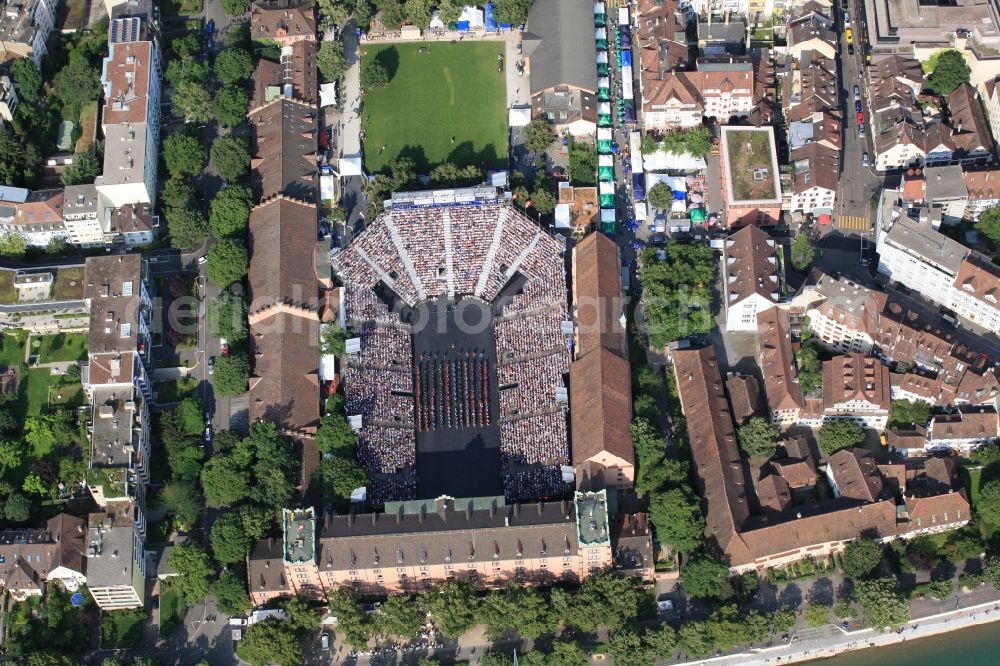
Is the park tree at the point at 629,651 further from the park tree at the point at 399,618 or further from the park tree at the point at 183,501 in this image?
the park tree at the point at 183,501

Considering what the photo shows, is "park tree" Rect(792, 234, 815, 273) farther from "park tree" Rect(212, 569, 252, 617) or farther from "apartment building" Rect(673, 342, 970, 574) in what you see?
"park tree" Rect(212, 569, 252, 617)

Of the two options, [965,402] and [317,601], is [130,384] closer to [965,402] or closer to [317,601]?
[317,601]

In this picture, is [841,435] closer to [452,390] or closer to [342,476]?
[452,390]

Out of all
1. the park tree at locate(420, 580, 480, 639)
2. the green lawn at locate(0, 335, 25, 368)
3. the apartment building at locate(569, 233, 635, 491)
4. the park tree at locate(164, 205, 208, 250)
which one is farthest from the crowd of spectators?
the green lawn at locate(0, 335, 25, 368)

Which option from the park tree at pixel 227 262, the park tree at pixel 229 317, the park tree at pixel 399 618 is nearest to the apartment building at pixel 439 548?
the park tree at pixel 399 618

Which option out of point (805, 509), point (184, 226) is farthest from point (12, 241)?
point (805, 509)
